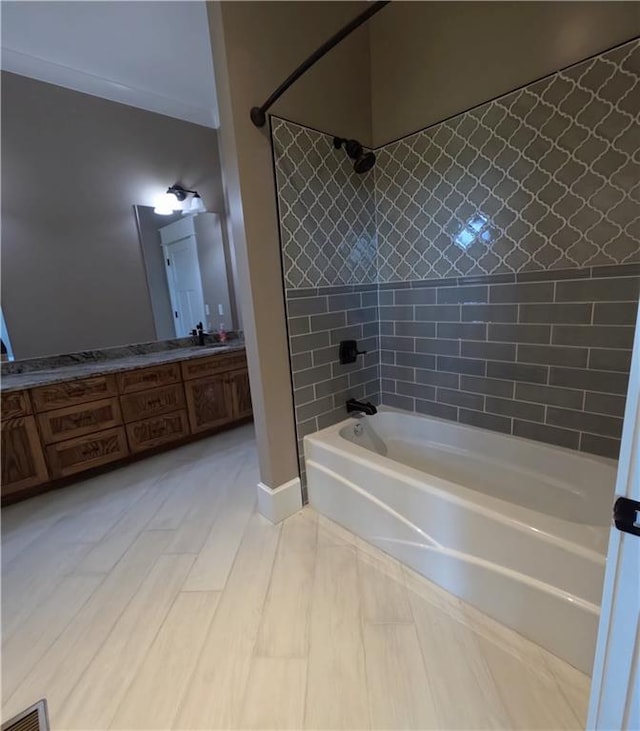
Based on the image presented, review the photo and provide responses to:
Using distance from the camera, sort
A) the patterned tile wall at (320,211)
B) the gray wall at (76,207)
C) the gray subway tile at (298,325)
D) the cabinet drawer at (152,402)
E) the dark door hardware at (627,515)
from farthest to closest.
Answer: the cabinet drawer at (152,402)
the gray wall at (76,207)
the gray subway tile at (298,325)
the patterned tile wall at (320,211)
the dark door hardware at (627,515)

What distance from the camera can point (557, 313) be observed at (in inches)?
64.5

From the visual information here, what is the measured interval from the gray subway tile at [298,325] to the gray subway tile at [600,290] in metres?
1.24

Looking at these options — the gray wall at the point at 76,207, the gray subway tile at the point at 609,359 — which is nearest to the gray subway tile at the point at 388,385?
the gray subway tile at the point at 609,359

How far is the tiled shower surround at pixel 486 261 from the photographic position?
146 cm

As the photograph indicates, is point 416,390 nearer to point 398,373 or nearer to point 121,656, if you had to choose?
point 398,373

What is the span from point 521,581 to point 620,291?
124cm

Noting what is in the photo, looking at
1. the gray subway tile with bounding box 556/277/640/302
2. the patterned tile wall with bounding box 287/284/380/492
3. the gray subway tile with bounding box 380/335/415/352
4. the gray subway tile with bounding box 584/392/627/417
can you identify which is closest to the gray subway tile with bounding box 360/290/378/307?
the patterned tile wall with bounding box 287/284/380/492

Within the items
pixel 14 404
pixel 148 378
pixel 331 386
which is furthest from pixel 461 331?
pixel 14 404

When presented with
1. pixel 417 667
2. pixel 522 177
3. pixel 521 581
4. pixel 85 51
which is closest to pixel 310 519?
pixel 417 667

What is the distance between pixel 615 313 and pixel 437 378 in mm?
917

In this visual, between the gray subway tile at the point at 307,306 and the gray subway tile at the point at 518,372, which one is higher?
the gray subway tile at the point at 307,306

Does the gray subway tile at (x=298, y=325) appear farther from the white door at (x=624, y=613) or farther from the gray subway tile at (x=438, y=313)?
the white door at (x=624, y=613)

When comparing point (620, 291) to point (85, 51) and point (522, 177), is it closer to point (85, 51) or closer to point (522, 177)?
point (522, 177)

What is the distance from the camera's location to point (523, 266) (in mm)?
1703
